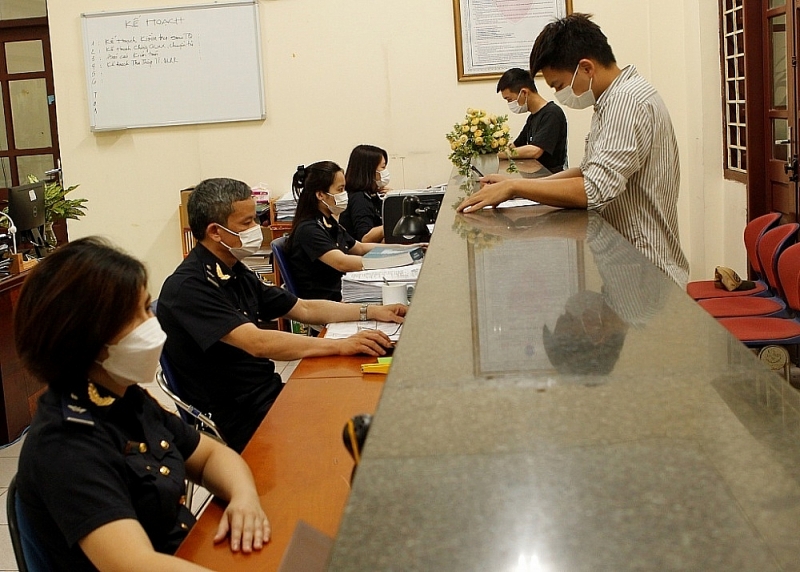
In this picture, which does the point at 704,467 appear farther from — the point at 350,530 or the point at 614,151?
the point at 614,151

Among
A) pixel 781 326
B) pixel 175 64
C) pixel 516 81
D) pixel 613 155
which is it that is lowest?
pixel 781 326

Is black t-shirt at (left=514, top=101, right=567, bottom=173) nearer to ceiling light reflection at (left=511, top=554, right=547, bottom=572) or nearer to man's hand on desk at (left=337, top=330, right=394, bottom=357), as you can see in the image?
man's hand on desk at (left=337, top=330, right=394, bottom=357)

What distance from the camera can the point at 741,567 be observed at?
1.80ft

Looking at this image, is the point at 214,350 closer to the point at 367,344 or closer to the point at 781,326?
the point at 367,344

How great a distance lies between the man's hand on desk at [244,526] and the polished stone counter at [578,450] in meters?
0.55

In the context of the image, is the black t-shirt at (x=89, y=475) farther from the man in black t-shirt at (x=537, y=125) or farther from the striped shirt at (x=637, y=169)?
the man in black t-shirt at (x=537, y=125)

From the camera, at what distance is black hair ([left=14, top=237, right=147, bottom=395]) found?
150 centimetres

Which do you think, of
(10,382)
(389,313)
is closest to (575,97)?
(389,313)

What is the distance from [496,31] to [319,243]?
109 inches

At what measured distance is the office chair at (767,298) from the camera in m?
3.89

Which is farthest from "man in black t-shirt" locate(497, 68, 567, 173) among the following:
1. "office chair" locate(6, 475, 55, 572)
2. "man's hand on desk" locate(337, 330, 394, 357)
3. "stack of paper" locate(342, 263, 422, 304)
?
"office chair" locate(6, 475, 55, 572)

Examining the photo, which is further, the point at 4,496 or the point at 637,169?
the point at 4,496

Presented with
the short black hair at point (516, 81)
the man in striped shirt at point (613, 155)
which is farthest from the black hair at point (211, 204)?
Result: the short black hair at point (516, 81)

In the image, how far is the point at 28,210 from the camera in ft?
15.3
